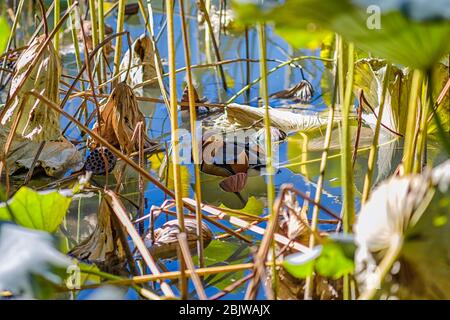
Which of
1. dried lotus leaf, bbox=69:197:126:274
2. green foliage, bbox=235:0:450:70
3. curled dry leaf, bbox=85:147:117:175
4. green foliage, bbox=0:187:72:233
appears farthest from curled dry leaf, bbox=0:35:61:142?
green foliage, bbox=235:0:450:70

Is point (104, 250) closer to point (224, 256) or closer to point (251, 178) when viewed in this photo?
point (224, 256)

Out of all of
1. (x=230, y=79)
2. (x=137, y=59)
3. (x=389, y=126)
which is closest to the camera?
(x=389, y=126)

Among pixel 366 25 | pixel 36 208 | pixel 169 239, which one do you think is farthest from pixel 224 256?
pixel 366 25

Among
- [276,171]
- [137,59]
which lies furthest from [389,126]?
[137,59]

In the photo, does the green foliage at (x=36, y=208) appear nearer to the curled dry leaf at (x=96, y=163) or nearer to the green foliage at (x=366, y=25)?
the green foliage at (x=366, y=25)

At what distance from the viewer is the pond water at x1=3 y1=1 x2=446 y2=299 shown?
3.04 ft

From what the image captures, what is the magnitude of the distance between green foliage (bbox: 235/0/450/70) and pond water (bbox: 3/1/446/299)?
35 cm

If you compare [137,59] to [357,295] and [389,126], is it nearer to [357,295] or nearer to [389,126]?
[389,126]

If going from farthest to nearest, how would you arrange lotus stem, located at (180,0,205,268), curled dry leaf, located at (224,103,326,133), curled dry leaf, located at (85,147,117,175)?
curled dry leaf, located at (224,103,326,133) → curled dry leaf, located at (85,147,117,175) → lotus stem, located at (180,0,205,268)

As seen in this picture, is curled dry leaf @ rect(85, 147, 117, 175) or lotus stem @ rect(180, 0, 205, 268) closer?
lotus stem @ rect(180, 0, 205, 268)

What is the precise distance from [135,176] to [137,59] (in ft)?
1.65

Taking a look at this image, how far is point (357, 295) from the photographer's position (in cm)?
67

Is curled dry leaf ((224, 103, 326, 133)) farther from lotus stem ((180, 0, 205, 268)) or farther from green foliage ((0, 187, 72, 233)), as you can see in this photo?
green foliage ((0, 187, 72, 233))

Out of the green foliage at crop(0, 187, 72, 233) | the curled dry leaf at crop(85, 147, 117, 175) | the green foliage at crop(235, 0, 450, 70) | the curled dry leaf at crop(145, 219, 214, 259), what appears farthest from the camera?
the curled dry leaf at crop(85, 147, 117, 175)
